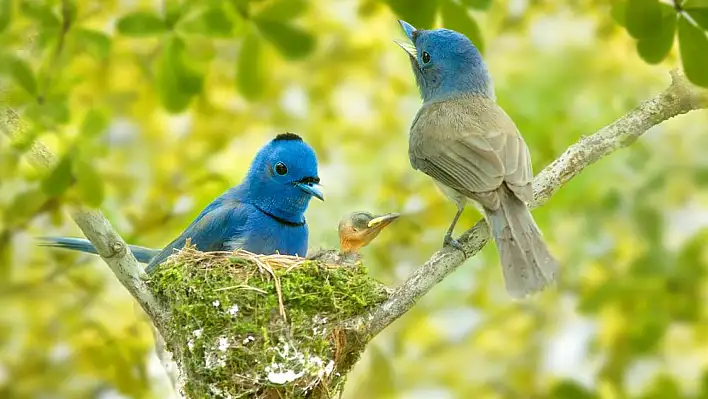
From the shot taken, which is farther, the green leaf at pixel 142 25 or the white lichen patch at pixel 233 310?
the green leaf at pixel 142 25

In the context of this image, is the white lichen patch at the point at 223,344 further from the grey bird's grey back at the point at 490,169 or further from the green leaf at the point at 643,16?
the green leaf at the point at 643,16

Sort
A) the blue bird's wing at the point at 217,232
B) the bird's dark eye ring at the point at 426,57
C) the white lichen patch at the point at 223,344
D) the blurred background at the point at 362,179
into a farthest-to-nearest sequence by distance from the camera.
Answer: the bird's dark eye ring at the point at 426,57 < the blue bird's wing at the point at 217,232 < the blurred background at the point at 362,179 < the white lichen patch at the point at 223,344

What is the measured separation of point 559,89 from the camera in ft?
24.5

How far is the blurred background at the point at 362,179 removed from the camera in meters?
4.52

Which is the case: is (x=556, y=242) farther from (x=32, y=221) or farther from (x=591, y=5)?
(x=32, y=221)

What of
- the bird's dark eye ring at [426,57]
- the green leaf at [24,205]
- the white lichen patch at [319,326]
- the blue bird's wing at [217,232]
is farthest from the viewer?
the bird's dark eye ring at [426,57]

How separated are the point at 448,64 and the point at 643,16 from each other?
170 centimetres

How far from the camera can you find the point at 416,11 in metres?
3.99

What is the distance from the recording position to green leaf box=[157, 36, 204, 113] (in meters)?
4.60

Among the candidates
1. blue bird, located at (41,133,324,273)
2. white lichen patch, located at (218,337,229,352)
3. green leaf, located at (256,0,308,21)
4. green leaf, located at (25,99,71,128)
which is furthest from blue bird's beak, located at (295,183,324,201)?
green leaf, located at (25,99,71,128)

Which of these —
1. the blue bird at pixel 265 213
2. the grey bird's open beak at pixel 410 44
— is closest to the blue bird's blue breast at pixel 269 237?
the blue bird at pixel 265 213

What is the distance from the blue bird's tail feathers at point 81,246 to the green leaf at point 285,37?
1580mm

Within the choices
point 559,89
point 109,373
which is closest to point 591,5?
point 559,89

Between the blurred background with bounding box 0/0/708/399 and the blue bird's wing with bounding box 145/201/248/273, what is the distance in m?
0.30
